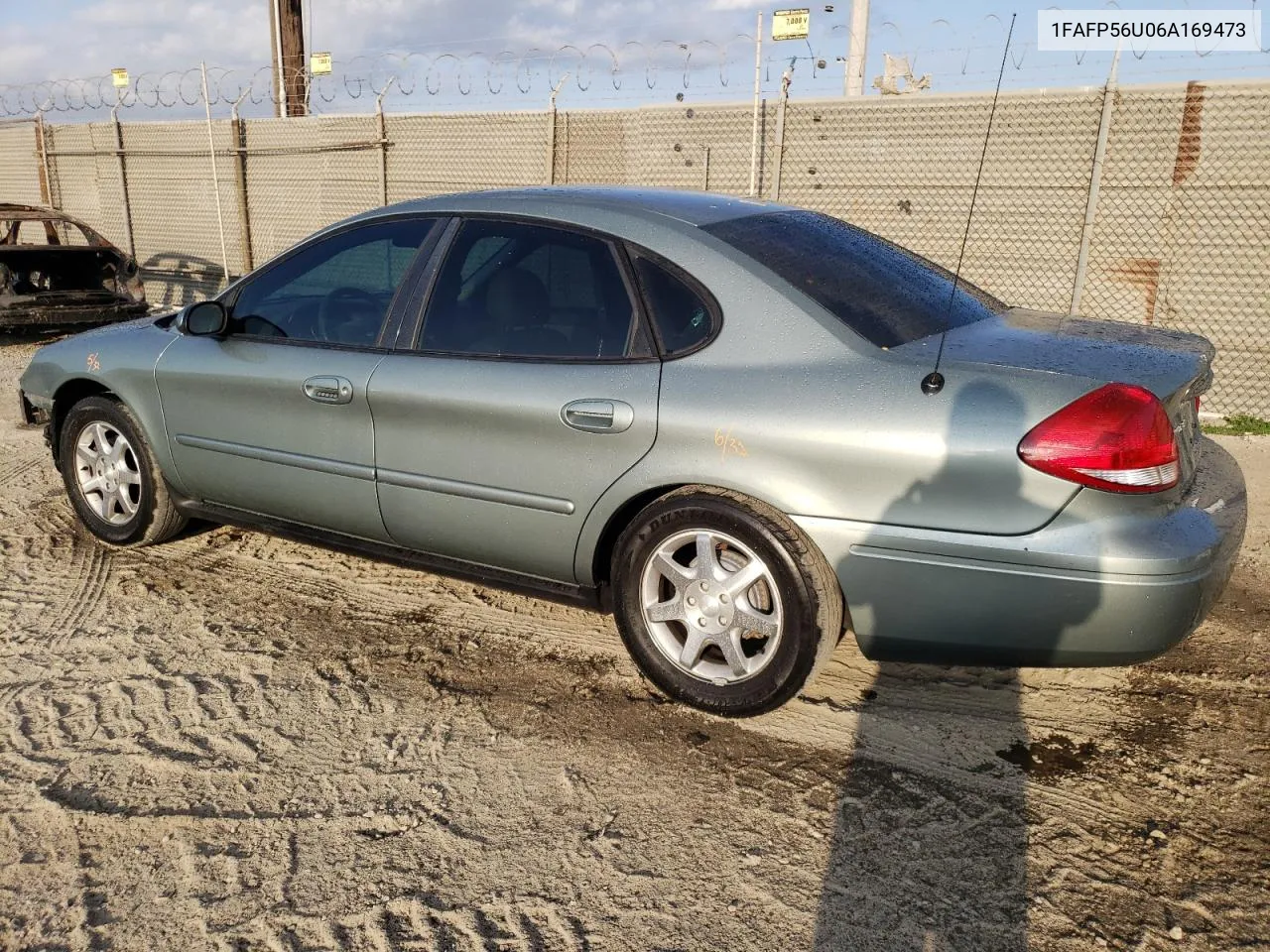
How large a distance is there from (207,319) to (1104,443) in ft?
11.2

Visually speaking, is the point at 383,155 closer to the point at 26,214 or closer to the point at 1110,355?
the point at 26,214

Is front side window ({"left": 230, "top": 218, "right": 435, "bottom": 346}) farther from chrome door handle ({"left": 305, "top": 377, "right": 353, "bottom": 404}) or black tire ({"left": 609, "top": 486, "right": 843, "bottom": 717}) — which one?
black tire ({"left": 609, "top": 486, "right": 843, "bottom": 717})

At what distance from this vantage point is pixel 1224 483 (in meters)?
3.24

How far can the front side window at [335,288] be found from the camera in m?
4.03

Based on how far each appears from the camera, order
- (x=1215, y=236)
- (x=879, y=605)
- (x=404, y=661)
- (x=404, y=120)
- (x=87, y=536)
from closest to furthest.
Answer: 1. (x=879, y=605)
2. (x=404, y=661)
3. (x=87, y=536)
4. (x=1215, y=236)
5. (x=404, y=120)

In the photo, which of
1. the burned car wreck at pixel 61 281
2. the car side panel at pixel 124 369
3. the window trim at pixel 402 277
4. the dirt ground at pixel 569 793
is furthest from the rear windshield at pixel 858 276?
the burned car wreck at pixel 61 281

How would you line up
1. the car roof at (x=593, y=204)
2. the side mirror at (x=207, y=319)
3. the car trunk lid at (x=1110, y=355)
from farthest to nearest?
the side mirror at (x=207, y=319)
the car roof at (x=593, y=204)
the car trunk lid at (x=1110, y=355)

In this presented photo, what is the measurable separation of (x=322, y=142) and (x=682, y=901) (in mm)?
12521

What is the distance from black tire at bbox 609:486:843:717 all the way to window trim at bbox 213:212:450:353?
1.26 m

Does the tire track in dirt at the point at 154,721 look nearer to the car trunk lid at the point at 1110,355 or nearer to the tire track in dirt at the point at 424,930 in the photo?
the tire track in dirt at the point at 424,930

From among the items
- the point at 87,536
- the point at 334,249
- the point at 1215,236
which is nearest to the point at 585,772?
the point at 334,249

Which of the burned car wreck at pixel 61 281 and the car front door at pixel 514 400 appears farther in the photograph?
the burned car wreck at pixel 61 281

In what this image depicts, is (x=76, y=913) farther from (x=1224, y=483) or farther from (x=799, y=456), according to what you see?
(x=1224, y=483)

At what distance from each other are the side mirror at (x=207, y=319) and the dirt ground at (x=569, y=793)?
111 cm
